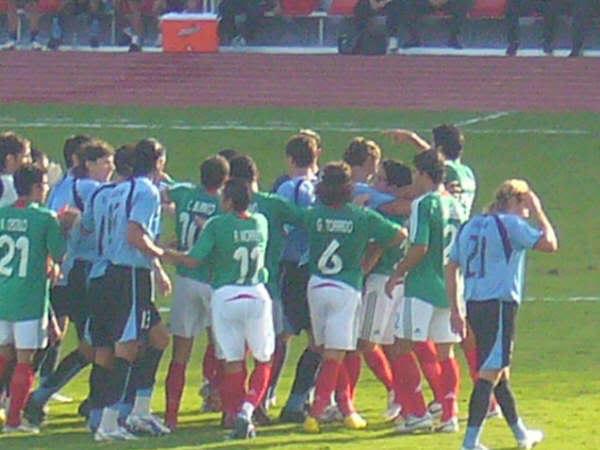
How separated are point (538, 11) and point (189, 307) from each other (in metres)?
Result: 21.4

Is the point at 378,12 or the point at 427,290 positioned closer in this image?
the point at 427,290

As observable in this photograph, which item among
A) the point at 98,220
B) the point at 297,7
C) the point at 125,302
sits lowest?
the point at 125,302

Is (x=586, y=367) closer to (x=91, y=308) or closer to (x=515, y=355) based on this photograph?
(x=515, y=355)

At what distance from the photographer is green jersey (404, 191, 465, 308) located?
37.1ft

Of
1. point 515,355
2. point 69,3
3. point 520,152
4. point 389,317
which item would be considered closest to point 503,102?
point 520,152

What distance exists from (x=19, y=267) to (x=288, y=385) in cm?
279

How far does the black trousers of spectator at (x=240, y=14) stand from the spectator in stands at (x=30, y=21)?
370cm

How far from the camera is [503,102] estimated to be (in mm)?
29797

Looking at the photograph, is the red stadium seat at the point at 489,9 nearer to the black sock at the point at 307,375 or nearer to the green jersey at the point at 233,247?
the black sock at the point at 307,375

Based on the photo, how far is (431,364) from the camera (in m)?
11.7

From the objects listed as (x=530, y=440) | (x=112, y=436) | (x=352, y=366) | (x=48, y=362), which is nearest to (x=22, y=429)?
(x=112, y=436)

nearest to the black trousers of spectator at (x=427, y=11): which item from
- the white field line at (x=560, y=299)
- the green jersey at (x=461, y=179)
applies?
the white field line at (x=560, y=299)

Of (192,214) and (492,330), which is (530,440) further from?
(192,214)

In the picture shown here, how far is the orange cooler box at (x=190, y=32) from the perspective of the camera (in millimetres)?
33219
